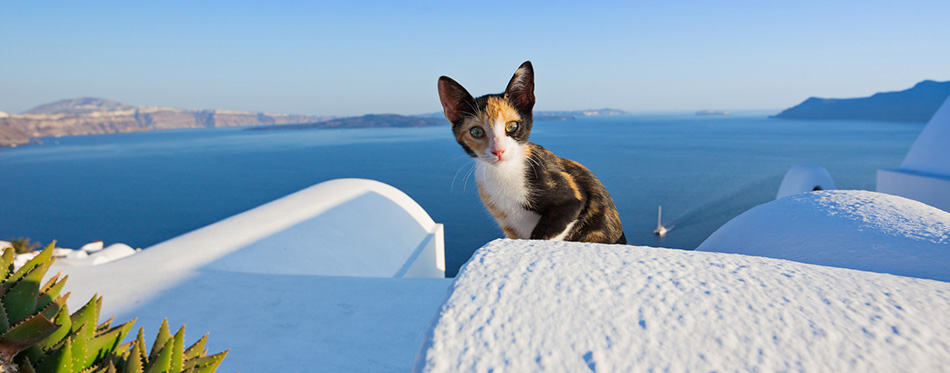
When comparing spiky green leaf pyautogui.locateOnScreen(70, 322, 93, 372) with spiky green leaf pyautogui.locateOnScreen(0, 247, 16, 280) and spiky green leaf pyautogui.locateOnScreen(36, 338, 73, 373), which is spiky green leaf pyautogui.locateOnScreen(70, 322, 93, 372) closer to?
spiky green leaf pyautogui.locateOnScreen(36, 338, 73, 373)

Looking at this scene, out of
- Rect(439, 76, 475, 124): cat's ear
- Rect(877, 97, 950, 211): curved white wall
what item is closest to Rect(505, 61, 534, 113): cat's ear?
Rect(439, 76, 475, 124): cat's ear

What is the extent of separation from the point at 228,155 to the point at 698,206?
311ft

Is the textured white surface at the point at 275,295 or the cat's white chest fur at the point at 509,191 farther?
the textured white surface at the point at 275,295

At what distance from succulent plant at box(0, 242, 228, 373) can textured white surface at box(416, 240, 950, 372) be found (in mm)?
918

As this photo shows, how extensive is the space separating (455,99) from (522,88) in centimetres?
34

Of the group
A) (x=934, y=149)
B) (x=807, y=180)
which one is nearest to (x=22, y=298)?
(x=934, y=149)

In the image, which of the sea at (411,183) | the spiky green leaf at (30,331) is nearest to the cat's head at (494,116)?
the spiky green leaf at (30,331)

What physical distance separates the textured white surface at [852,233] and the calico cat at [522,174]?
747 mm

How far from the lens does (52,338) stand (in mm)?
1303

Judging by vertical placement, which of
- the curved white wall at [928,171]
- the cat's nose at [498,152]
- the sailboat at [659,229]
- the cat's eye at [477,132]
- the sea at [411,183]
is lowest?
the sailboat at [659,229]

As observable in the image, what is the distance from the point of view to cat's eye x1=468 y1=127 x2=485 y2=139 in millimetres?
2180

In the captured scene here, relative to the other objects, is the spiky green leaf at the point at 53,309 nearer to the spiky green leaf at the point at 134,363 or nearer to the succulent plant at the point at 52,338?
the succulent plant at the point at 52,338

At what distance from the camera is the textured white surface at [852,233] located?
1.69m

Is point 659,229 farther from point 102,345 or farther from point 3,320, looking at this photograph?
point 3,320
